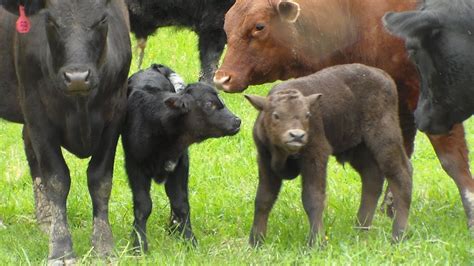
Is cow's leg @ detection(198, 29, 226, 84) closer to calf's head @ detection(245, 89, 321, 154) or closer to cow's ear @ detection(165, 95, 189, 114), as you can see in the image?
cow's ear @ detection(165, 95, 189, 114)

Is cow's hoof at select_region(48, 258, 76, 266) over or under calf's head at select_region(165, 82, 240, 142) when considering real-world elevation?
under

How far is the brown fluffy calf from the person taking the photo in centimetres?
757

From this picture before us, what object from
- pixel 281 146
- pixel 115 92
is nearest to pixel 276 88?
pixel 281 146

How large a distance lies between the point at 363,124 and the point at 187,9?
7128mm

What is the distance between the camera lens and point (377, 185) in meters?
8.28

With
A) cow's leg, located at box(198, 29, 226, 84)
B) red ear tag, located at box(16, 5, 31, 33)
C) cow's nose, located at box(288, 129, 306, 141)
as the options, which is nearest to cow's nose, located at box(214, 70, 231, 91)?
cow's nose, located at box(288, 129, 306, 141)

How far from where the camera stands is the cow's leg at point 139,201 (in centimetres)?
797

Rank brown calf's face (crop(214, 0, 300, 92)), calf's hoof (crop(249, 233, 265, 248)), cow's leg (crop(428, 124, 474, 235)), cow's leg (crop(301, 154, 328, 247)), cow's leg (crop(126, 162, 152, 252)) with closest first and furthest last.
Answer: cow's leg (crop(301, 154, 328, 247)), calf's hoof (crop(249, 233, 265, 248)), cow's leg (crop(126, 162, 152, 252)), cow's leg (crop(428, 124, 474, 235)), brown calf's face (crop(214, 0, 300, 92))

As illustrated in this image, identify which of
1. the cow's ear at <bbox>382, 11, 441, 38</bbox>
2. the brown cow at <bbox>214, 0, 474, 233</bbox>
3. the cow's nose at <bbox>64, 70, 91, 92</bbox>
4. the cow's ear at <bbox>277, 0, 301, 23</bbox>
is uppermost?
the cow's nose at <bbox>64, 70, 91, 92</bbox>

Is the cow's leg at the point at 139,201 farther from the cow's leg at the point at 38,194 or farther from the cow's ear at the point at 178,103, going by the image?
the cow's leg at the point at 38,194

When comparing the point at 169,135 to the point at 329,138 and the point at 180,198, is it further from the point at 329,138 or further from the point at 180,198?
the point at 329,138

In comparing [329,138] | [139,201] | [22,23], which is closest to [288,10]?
[329,138]

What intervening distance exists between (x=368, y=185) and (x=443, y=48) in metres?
1.20

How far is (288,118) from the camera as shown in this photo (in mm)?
7457
